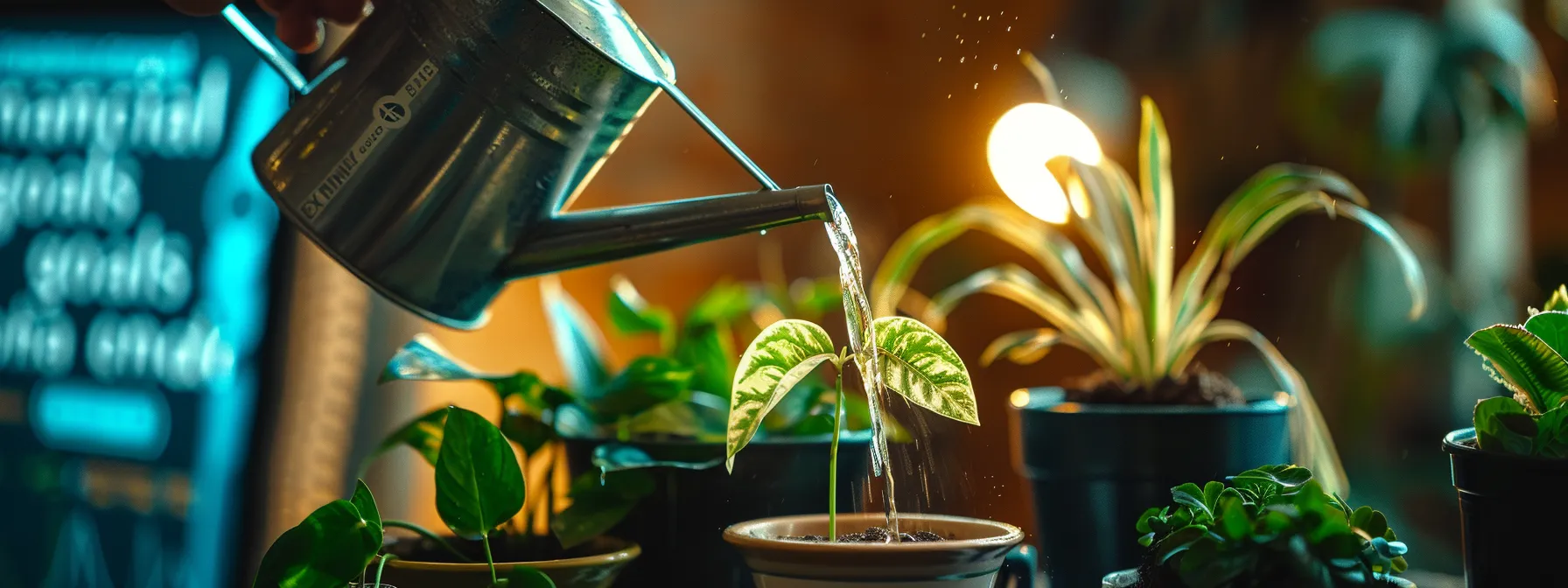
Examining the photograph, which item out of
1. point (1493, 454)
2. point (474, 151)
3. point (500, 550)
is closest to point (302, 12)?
point (474, 151)

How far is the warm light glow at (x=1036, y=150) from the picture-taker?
813mm

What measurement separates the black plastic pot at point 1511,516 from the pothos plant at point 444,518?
0.39m

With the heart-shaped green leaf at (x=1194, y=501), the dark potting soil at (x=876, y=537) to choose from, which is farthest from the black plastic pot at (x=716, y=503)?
the heart-shaped green leaf at (x=1194, y=501)

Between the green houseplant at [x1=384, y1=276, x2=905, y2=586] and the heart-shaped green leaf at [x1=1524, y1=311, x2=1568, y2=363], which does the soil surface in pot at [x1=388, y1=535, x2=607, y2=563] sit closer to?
the green houseplant at [x1=384, y1=276, x2=905, y2=586]

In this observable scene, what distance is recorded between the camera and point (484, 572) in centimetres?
55

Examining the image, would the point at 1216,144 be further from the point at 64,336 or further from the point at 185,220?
the point at 64,336

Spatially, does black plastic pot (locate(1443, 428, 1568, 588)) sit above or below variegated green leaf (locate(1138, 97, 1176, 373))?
below

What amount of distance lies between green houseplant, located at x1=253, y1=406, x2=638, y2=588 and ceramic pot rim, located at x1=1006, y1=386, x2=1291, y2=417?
0.26m

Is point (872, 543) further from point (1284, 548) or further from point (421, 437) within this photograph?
point (421, 437)

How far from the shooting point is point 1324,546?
438 millimetres

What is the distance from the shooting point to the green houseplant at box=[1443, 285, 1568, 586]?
0.44 metres

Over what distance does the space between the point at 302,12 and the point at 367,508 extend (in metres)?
0.34

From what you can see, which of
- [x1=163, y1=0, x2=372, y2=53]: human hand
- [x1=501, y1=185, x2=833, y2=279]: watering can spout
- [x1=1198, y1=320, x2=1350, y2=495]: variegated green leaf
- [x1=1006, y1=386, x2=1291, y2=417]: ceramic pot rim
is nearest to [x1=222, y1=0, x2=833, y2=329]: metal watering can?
[x1=501, y1=185, x2=833, y2=279]: watering can spout

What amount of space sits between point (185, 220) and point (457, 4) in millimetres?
870
